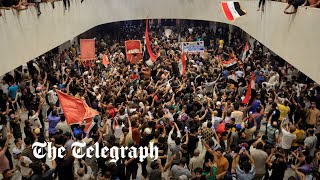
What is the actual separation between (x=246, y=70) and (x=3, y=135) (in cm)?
923

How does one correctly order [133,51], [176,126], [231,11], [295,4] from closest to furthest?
1. [176,126]
2. [295,4]
3. [231,11]
4. [133,51]

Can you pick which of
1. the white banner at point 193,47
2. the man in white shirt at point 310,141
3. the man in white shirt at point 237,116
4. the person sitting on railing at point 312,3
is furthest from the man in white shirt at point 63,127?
the white banner at point 193,47

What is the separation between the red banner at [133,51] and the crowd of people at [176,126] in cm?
147

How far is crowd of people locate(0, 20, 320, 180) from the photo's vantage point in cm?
684

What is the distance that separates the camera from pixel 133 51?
16.2m

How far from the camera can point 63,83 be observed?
12156 mm

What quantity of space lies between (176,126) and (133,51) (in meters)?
8.58

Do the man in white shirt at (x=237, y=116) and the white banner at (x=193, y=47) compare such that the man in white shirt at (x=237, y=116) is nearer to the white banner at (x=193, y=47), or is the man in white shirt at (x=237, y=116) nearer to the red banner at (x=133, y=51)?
the red banner at (x=133, y=51)

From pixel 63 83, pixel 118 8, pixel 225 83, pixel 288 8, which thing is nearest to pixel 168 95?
pixel 225 83

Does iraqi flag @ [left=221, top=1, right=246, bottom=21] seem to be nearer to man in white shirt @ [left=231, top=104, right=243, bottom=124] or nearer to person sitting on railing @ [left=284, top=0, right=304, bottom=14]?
person sitting on railing @ [left=284, top=0, right=304, bottom=14]

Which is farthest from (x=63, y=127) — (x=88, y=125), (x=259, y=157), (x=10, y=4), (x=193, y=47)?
(x=193, y=47)

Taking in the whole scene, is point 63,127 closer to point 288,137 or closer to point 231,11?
point 288,137

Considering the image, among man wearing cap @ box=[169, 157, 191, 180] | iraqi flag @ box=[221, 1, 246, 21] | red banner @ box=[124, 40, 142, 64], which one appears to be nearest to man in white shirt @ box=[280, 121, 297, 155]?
man wearing cap @ box=[169, 157, 191, 180]

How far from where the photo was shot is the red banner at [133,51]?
16.0 metres
